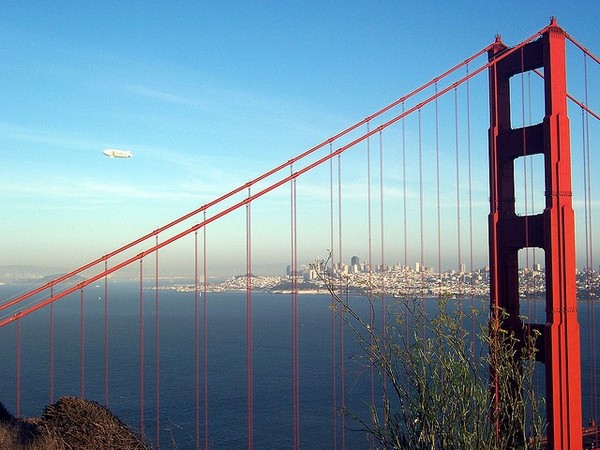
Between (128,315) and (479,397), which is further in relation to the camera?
(128,315)

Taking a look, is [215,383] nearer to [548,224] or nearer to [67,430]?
[67,430]

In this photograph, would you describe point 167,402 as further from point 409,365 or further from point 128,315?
point 128,315

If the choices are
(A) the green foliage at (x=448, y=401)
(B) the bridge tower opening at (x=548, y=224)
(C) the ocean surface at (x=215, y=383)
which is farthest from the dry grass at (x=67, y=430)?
(A) the green foliage at (x=448, y=401)

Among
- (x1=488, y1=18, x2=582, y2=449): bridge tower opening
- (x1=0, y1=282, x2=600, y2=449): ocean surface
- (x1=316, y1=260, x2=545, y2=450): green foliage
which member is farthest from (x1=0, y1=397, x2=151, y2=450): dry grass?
(x1=316, y1=260, x2=545, y2=450): green foliage

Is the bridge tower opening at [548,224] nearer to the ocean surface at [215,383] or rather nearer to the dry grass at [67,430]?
the dry grass at [67,430]

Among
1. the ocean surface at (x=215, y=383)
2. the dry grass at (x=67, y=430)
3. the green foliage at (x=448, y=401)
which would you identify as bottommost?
the ocean surface at (x=215, y=383)

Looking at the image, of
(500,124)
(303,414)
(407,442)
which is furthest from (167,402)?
(407,442)
